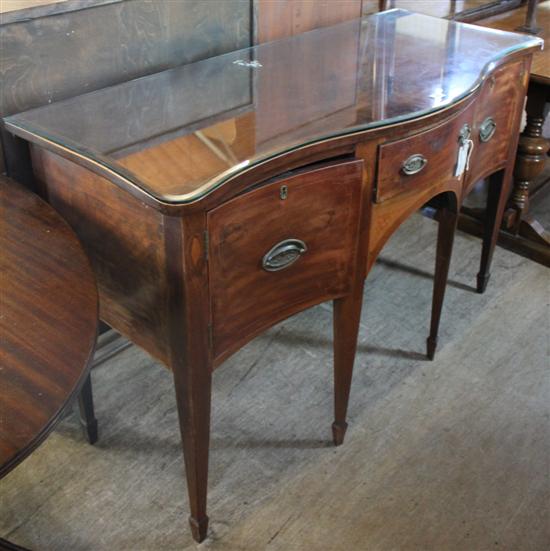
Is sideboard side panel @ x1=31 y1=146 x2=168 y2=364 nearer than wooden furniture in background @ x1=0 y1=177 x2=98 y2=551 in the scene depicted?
No

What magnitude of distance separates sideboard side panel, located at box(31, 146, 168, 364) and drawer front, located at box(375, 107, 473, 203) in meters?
0.42

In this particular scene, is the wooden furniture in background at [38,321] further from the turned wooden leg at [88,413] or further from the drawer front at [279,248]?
the turned wooden leg at [88,413]

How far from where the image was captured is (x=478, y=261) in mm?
2191

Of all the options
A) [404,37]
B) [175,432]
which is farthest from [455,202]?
[175,432]

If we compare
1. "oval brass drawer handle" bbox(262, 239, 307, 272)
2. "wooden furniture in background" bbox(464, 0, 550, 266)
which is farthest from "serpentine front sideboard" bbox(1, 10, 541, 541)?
"wooden furniture in background" bbox(464, 0, 550, 266)

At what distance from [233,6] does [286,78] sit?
0.88ft

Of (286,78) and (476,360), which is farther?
(476,360)

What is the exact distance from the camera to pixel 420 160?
1.30m

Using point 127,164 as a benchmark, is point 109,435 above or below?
below

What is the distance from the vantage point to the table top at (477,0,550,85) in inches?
76.9

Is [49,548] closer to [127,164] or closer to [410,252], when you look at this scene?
[127,164]

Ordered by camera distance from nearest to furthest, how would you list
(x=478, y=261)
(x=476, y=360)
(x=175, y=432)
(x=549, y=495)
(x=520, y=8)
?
(x=549, y=495), (x=175, y=432), (x=476, y=360), (x=478, y=261), (x=520, y=8)

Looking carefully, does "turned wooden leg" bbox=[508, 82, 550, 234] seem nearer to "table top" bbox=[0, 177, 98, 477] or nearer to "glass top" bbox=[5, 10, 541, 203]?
"glass top" bbox=[5, 10, 541, 203]

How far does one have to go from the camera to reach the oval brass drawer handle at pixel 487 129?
156 centimetres
